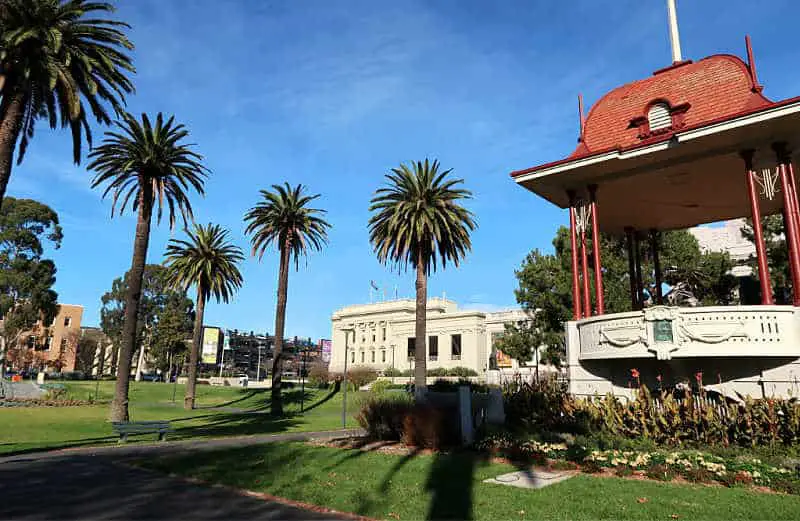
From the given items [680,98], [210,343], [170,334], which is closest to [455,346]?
[170,334]

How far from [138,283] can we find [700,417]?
84.2 ft

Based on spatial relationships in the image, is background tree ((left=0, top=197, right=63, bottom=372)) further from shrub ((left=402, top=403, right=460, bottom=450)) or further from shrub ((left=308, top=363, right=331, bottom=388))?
shrub ((left=402, top=403, right=460, bottom=450))

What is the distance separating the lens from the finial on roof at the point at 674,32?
69.8ft

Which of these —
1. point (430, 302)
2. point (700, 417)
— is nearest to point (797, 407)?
point (700, 417)

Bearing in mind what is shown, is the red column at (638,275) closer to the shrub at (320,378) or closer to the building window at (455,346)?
the shrub at (320,378)

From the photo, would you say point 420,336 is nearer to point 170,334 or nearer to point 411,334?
point 411,334

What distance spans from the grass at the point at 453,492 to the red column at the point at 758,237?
8702mm

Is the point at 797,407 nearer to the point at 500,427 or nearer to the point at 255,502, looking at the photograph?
the point at 500,427

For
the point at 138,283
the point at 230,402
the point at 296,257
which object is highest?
the point at 296,257

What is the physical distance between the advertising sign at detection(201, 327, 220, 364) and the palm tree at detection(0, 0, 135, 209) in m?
97.5

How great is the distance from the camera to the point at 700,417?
44.6 ft

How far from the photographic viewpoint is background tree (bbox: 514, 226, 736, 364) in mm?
36906

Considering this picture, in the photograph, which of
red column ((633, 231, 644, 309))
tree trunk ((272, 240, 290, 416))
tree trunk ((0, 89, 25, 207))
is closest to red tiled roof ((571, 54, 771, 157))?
red column ((633, 231, 644, 309))

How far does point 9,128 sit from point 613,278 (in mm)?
35106
